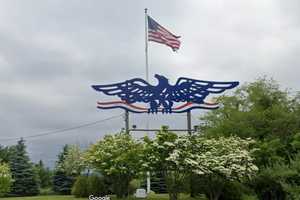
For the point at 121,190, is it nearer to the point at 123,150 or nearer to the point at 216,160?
the point at 123,150

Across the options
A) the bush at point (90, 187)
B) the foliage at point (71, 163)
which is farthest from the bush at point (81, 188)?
the foliage at point (71, 163)

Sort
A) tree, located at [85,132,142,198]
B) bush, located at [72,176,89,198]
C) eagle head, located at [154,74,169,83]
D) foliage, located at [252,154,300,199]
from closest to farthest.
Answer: foliage, located at [252,154,300,199] → tree, located at [85,132,142,198] → eagle head, located at [154,74,169,83] → bush, located at [72,176,89,198]

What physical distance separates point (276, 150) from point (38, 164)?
104 feet

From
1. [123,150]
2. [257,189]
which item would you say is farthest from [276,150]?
[123,150]

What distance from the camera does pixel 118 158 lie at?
2572 cm

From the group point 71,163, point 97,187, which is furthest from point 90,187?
point 71,163

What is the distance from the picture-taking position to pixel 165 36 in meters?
31.7

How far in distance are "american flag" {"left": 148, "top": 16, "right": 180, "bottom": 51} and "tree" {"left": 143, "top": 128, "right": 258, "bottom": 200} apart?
7769mm

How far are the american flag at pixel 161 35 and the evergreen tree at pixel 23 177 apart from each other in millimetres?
20177

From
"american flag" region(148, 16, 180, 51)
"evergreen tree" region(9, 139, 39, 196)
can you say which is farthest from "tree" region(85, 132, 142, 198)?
"evergreen tree" region(9, 139, 39, 196)

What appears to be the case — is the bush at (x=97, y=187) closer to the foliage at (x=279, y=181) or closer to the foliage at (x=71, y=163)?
the foliage at (x=279, y=181)

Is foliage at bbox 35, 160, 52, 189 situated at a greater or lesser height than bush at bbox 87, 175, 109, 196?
greater

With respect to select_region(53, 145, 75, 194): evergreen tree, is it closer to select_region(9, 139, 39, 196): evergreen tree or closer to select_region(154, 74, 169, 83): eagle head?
select_region(9, 139, 39, 196): evergreen tree

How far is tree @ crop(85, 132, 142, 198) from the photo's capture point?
2562 cm
